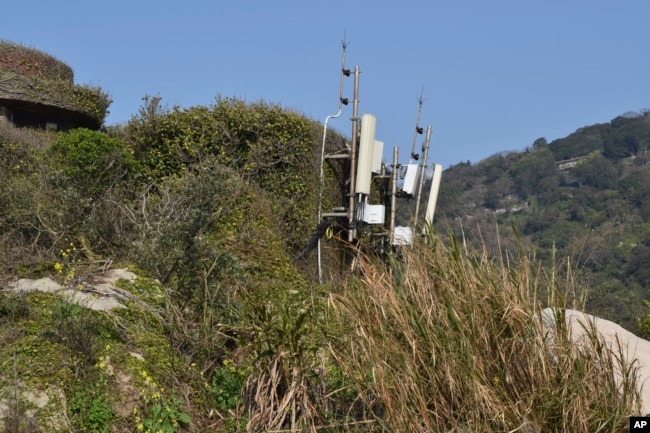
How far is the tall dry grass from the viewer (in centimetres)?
476

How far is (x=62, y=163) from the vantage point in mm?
Answer: 10055

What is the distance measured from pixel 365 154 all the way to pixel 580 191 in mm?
47481

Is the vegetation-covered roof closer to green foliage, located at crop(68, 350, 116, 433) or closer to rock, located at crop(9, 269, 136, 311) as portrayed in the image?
rock, located at crop(9, 269, 136, 311)

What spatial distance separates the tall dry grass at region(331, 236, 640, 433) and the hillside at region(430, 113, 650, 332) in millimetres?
7292

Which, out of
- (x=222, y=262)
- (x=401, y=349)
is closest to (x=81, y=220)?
(x=222, y=262)

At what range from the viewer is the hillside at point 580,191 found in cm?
2752

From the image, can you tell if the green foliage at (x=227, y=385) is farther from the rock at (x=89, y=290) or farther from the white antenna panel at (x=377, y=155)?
the white antenna panel at (x=377, y=155)

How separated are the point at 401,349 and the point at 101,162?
6449 millimetres

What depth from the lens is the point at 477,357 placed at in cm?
493

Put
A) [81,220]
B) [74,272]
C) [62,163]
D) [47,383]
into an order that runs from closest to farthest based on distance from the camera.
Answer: [47,383] → [74,272] → [81,220] → [62,163]

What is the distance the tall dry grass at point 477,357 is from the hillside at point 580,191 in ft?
23.9

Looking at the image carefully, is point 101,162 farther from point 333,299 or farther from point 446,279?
point 446,279

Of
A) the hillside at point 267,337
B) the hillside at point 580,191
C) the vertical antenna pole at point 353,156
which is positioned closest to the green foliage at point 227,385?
the hillside at point 267,337

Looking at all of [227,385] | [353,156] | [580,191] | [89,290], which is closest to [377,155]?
[353,156]
